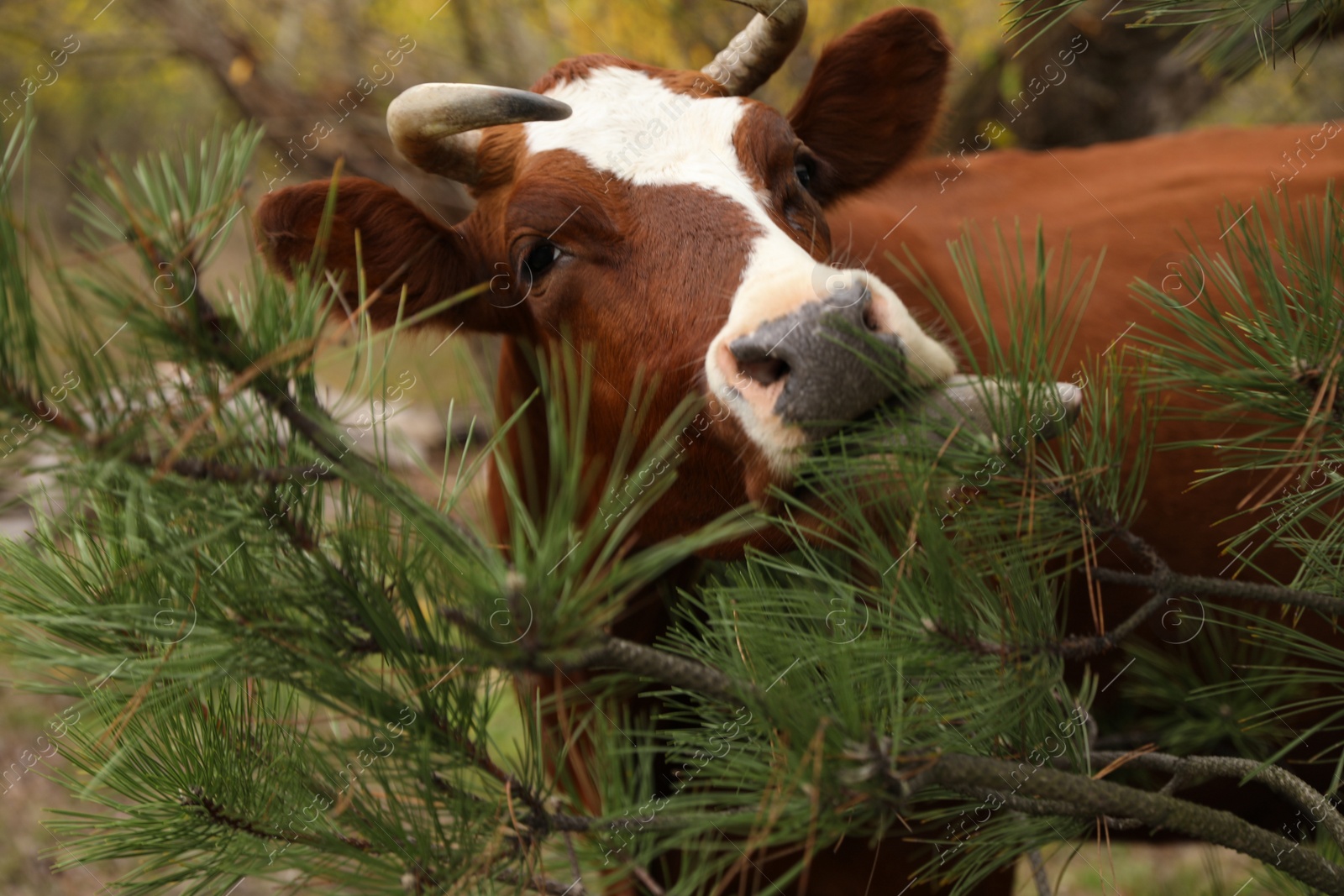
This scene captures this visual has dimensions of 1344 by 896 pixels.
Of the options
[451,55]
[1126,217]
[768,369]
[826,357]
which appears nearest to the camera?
[826,357]

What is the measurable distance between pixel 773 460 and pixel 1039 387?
49 centimetres

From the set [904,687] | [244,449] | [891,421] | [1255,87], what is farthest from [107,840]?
[1255,87]

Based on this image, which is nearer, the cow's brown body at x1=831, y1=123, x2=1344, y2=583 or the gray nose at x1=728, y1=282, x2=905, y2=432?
the gray nose at x1=728, y1=282, x2=905, y2=432

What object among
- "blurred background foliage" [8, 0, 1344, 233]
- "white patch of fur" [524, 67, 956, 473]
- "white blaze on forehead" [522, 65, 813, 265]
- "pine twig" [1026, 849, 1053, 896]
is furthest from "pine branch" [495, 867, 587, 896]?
"blurred background foliage" [8, 0, 1344, 233]

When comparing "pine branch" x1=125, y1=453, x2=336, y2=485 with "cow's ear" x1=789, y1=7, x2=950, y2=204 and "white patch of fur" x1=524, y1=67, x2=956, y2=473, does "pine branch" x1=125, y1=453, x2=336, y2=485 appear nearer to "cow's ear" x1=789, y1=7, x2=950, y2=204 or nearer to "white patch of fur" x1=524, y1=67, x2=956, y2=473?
"white patch of fur" x1=524, y1=67, x2=956, y2=473

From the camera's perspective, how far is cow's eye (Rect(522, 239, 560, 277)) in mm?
2092

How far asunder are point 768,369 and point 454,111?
98 cm

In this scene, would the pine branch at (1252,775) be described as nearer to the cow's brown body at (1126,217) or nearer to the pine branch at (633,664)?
the pine branch at (633,664)

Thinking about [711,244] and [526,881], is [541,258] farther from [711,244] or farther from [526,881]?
[526,881]

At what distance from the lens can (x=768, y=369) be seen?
1.53 metres

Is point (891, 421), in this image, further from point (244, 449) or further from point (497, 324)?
point (497, 324)

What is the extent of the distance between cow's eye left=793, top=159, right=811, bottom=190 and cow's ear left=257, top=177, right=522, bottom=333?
30.0 inches

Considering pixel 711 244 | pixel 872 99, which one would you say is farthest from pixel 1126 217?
pixel 711 244

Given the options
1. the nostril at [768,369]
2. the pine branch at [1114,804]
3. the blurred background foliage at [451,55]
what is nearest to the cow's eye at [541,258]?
the nostril at [768,369]
